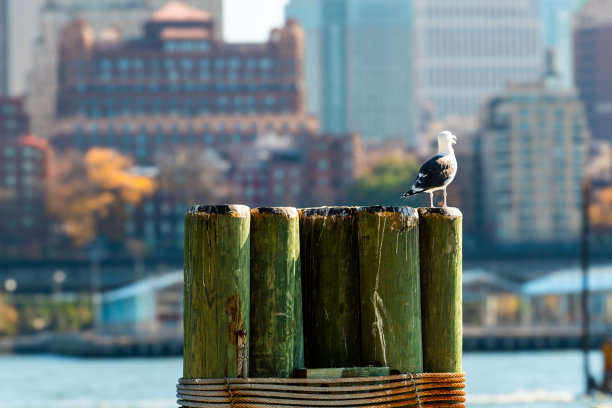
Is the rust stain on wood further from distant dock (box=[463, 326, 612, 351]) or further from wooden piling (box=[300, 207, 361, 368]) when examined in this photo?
distant dock (box=[463, 326, 612, 351])

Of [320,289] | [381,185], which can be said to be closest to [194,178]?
[381,185]

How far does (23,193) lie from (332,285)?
170719 millimetres

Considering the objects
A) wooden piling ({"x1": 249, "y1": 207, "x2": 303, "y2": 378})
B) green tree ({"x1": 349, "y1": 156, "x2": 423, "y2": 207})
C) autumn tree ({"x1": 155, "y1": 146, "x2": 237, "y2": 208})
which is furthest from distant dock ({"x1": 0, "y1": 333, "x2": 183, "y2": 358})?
wooden piling ({"x1": 249, "y1": 207, "x2": 303, "y2": 378})

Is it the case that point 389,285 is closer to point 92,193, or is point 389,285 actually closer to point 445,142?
point 445,142

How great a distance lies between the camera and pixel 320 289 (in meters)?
9.26

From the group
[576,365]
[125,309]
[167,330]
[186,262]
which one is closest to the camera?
[186,262]

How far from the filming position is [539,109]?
597 feet

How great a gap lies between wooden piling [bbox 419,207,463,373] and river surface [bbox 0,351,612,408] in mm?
27187

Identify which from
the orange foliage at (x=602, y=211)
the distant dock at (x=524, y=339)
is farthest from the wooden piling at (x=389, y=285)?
the orange foliage at (x=602, y=211)

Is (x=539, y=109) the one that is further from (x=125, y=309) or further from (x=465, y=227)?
(x=125, y=309)

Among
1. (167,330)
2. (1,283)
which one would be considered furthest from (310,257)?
(1,283)

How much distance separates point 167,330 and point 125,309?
8.31m

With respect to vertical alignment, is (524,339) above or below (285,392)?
below

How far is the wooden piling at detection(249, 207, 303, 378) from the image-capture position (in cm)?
895
